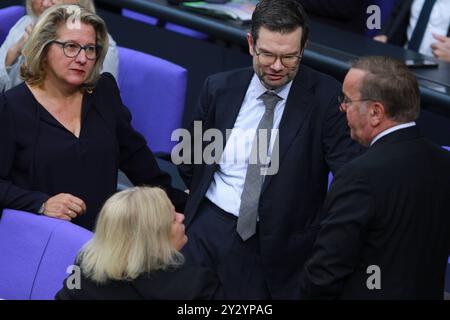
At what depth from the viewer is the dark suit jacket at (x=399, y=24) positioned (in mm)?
5535

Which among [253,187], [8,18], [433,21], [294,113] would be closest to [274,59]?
[294,113]

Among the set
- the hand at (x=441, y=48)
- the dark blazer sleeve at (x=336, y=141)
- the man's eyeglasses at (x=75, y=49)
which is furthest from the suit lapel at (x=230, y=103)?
the hand at (x=441, y=48)

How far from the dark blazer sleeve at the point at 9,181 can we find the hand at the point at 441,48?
2.31 meters

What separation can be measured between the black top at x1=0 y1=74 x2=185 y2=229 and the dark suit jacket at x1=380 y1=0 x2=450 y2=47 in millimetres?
2092

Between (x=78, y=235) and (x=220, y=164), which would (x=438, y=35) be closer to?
(x=220, y=164)

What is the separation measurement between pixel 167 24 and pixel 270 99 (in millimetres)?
2017

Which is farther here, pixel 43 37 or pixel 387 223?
pixel 43 37

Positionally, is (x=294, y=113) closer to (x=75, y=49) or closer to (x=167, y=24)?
(x=75, y=49)

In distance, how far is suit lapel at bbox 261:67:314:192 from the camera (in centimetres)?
373

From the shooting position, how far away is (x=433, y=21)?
5.36 m

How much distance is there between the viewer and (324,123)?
3.74m

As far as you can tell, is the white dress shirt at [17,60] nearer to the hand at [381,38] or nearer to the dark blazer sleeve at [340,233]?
the hand at [381,38]
